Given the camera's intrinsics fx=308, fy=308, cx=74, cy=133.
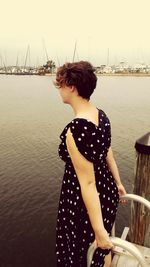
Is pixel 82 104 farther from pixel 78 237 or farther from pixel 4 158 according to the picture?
pixel 4 158

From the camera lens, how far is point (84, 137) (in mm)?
2291

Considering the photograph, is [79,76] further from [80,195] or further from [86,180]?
[80,195]

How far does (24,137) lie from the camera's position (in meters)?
23.5

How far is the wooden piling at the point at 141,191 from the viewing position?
3373 mm

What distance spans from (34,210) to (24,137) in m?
11.0

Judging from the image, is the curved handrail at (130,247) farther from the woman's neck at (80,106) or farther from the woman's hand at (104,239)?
the woman's neck at (80,106)

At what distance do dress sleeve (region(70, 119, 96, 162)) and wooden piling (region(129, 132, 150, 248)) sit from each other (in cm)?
118

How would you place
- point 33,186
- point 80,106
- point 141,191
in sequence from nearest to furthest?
1. point 80,106
2. point 141,191
3. point 33,186

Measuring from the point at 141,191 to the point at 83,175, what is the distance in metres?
1.51

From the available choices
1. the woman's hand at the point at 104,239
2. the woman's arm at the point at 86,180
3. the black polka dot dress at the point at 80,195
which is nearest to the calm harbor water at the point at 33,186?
the black polka dot dress at the point at 80,195

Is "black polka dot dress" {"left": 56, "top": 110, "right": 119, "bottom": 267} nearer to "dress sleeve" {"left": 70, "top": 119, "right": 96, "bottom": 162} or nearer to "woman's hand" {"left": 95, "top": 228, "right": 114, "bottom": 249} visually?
"dress sleeve" {"left": 70, "top": 119, "right": 96, "bottom": 162}

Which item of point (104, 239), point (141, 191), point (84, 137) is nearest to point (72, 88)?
point (84, 137)

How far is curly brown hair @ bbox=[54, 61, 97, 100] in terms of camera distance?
2.34 meters

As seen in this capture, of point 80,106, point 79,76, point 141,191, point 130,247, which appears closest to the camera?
point 130,247
